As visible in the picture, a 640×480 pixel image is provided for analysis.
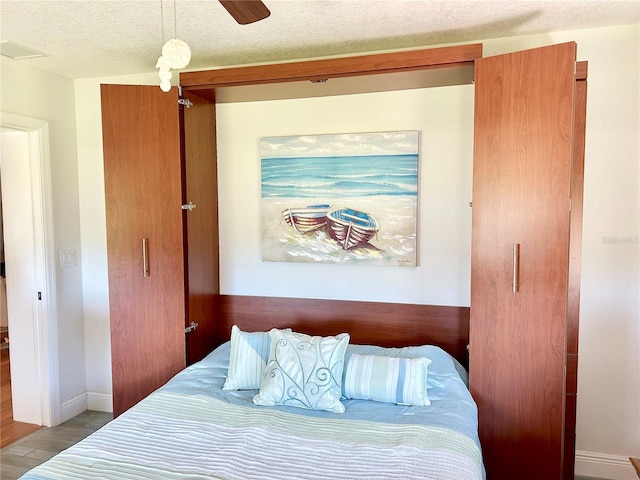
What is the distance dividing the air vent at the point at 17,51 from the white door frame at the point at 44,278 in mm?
400

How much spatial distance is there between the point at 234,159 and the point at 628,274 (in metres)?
2.48

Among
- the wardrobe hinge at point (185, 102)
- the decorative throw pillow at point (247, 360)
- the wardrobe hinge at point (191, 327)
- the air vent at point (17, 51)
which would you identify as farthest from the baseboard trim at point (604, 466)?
the air vent at point (17, 51)

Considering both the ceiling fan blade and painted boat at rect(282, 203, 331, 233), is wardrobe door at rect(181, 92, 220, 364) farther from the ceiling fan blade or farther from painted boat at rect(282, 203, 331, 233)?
the ceiling fan blade

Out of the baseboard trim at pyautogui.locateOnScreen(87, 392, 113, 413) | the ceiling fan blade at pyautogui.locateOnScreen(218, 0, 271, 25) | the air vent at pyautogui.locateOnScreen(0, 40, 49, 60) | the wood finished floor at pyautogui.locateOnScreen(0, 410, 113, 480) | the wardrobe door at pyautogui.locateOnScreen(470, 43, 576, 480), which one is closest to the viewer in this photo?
the ceiling fan blade at pyautogui.locateOnScreen(218, 0, 271, 25)

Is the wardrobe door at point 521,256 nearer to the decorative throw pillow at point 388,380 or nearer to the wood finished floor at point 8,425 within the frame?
the decorative throw pillow at point 388,380

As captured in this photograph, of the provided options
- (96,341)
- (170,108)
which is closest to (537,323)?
(170,108)

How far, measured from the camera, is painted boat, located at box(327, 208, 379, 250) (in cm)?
271

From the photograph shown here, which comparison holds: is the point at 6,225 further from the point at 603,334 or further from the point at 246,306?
the point at 603,334

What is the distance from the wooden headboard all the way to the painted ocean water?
2.33 ft

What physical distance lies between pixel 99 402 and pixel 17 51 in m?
2.51

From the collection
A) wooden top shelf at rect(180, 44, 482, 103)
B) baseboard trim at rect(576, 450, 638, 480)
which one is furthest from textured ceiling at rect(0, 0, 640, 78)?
baseboard trim at rect(576, 450, 638, 480)

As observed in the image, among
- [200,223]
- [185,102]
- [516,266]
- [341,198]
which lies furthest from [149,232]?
[516,266]

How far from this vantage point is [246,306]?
9.80 feet

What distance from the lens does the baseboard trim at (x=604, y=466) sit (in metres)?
2.42
